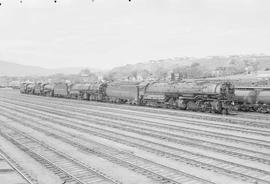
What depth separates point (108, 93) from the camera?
184 ft

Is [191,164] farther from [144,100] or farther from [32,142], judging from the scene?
[144,100]

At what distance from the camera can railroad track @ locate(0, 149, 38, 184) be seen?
41.5 feet

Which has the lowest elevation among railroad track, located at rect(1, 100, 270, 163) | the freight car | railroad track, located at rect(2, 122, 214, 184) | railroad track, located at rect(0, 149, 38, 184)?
railroad track, located at rect(0, 149, 38, 184)

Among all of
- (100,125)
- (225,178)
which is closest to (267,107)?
(100,125)

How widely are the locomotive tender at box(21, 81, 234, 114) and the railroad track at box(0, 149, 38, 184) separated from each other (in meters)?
22.9

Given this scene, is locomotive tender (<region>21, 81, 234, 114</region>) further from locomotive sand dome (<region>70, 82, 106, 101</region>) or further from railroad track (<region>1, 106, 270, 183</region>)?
railroad track (<region>1, 106, 270, 183</region>)

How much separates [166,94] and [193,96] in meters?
5.00

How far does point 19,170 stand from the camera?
14.1 m

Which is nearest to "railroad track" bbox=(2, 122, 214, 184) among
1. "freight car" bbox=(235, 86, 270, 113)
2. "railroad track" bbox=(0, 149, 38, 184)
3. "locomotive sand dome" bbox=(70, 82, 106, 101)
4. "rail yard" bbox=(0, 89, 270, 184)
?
"rail yard" bbox=(0, 89, 270, 184)

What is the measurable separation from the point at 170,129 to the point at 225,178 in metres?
12.4

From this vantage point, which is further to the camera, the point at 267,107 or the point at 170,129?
the point at 267,107

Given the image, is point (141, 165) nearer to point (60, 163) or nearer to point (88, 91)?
point (60, 163)

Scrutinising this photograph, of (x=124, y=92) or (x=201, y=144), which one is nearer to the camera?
(x=201, y=144)

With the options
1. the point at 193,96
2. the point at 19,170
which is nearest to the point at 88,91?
the point at 193,96
